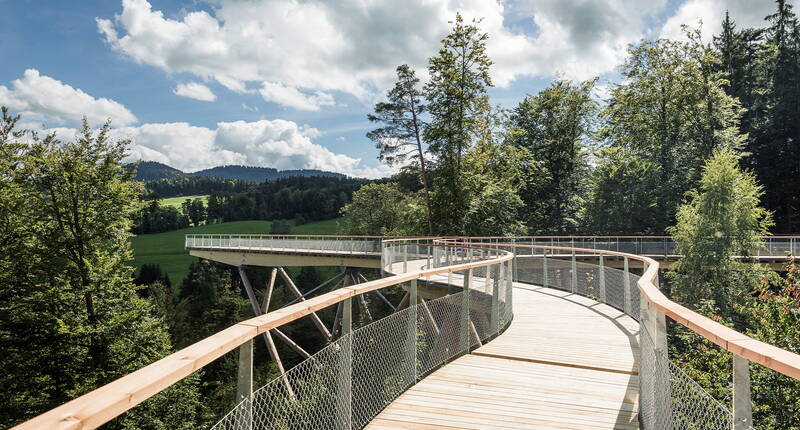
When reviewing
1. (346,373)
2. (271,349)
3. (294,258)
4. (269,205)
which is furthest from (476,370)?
(269,205)

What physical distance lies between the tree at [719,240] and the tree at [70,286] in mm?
24619

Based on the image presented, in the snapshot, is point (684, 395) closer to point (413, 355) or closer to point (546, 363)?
point (413, 355)

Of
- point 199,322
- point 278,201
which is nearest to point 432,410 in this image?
point 199,322

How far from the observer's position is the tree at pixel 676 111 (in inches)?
1260

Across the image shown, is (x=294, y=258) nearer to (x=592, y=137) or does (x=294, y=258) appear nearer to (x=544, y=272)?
(x=544, y=272)

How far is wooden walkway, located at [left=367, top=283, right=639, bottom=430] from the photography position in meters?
4.19

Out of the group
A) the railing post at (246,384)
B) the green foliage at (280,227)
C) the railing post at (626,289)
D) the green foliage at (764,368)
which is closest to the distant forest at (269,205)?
the green foliage at (280,227)

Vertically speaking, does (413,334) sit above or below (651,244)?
above

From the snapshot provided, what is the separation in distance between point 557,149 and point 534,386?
3573cm

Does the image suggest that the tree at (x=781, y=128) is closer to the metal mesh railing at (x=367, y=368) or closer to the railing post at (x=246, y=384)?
the metal mesh railing at (x=367, y=368)

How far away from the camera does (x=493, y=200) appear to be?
3095 centimetres

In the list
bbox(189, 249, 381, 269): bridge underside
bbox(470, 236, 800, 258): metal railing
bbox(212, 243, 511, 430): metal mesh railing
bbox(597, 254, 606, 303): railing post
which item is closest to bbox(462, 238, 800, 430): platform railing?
bbox(212, 243, 511, 430): metal mesh railing

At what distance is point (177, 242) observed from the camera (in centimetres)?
9462

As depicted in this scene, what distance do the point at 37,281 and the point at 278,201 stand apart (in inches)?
3620
